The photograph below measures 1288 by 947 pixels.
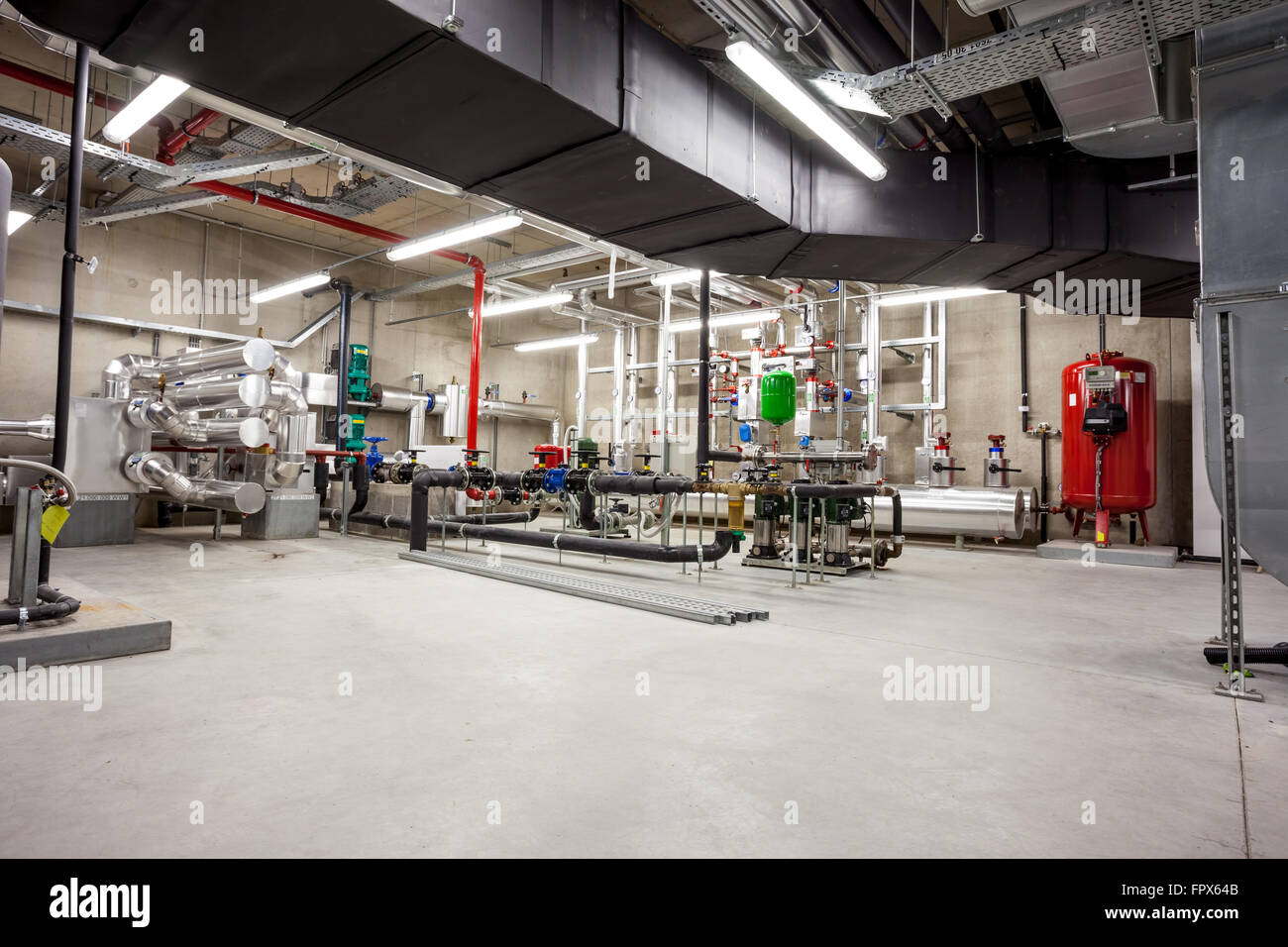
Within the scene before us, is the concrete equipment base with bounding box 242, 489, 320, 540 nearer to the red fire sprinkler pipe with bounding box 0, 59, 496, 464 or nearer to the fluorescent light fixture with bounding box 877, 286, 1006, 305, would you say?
the red fire sprinkler pipe with bounding box 0, 59, 496, 464

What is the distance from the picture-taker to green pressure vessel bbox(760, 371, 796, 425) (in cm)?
630

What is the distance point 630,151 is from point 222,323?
8.19m

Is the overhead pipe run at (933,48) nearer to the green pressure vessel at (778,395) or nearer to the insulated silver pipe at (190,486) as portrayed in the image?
the green pressure vessel at (778,395)

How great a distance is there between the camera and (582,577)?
4965 mm

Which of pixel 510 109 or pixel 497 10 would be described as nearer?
pixel 497 10

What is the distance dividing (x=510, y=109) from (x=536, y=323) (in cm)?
989

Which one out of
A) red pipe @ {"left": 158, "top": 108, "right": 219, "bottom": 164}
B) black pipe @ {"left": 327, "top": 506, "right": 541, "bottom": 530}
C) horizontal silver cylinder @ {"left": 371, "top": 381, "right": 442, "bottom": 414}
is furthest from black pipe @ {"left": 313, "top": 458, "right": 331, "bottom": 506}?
red pipe @ {"left": 158, "top": 108, "right": 219, "bottom": 164}

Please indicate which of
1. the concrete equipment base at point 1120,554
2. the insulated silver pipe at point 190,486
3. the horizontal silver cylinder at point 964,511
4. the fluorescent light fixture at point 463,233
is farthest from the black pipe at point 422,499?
the concrete equipment base at point 1120,554

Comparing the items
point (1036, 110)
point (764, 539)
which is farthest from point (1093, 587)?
point (1036, 110)

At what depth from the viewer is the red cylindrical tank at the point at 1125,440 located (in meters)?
6.95

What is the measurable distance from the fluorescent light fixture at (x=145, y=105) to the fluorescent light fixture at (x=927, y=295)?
7.38 metres

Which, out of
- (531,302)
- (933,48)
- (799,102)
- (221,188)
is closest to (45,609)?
(799,102)
